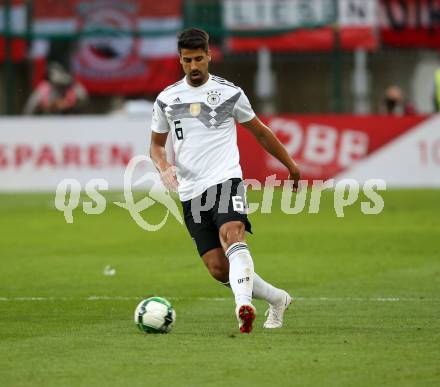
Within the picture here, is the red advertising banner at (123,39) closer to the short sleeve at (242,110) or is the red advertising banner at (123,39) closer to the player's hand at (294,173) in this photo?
the short sleeve at (242,110)

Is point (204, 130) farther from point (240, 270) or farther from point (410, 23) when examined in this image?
point (410, 23)

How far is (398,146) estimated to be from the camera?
25.9 meters

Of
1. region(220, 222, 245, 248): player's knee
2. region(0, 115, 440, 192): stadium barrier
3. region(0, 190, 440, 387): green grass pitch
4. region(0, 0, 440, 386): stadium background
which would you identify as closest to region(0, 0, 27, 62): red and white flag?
region(0, 0, 440, 386): stadium background

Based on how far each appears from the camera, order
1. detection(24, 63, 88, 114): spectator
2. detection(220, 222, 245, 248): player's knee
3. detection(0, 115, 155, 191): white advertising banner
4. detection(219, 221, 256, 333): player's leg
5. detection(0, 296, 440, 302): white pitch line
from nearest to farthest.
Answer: detection(219, 221, 256, 333): player's leg, detection(220, 222, 245, 248): player's knee, detection(0, 296, 440, 302): white pitch line, detection(0, 115, 155, 191): white advertising banner, detection(24, 63, 88, 114): spectator

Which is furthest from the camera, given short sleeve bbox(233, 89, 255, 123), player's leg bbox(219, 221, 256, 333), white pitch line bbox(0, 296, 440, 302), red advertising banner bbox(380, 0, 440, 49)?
red advertising banner bbox(380, 0, 440, 49)

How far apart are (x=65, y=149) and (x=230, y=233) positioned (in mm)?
17152

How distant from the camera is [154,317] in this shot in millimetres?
9258

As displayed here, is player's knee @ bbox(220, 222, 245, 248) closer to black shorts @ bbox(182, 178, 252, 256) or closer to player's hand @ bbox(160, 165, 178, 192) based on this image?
black shorts @ bbox(182, 178, 252, 256)

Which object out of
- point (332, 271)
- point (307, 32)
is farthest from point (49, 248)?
point (307, 32)

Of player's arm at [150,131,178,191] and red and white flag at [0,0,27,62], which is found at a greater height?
player's arm at [150,131,178,191]

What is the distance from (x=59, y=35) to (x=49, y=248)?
1208 cm

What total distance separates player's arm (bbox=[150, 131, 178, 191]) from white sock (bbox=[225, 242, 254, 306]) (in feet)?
2.29

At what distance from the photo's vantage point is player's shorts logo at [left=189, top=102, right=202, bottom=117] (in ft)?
31.1

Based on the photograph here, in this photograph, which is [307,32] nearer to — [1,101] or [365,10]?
[365,10]
